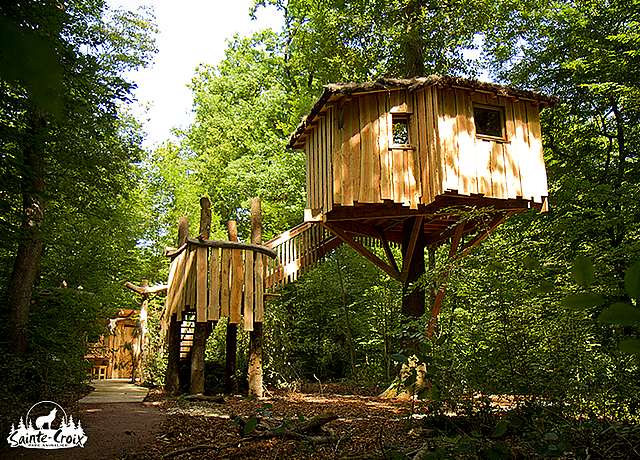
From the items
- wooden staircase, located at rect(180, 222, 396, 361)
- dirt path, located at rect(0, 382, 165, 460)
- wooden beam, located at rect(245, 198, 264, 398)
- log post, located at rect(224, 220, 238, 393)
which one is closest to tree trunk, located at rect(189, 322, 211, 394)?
wooden beam, located at rect(245, 198, 264, 398)

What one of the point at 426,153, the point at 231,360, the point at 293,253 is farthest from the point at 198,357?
the point at 426,153

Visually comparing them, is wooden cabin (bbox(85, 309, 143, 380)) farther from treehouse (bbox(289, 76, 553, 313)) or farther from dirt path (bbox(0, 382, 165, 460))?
treehouse (bbox(289, 76, 553, 313))

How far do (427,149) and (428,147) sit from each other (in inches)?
1.7

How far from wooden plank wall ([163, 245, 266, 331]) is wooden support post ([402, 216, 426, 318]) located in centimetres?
328

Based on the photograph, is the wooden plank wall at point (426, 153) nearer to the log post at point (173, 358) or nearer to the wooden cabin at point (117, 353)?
the log post at point (173, 358)

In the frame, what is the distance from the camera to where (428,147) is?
10.5 meters

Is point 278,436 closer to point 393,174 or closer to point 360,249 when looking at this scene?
point 393,174

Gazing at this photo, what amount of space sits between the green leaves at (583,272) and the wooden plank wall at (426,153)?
9.35 metres

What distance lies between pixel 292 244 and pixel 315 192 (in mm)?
1538

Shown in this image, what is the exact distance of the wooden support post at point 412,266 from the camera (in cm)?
1167

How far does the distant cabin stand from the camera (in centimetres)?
1040

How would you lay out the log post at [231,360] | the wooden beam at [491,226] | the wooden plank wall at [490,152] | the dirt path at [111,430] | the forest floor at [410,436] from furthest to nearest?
1. the log post at [231,360]
2. the wooden beam at [491,226]
3. the wooden plank wall at [490,152]
4. the dirt path at [111,430]
5. the forest floor at [410,436]

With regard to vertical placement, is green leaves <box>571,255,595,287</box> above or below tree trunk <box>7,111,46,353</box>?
below

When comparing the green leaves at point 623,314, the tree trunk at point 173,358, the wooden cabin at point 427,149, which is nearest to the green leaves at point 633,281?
the green leaves at point 623,314
